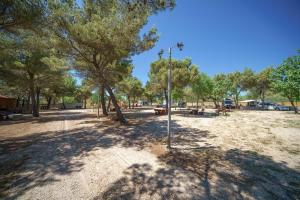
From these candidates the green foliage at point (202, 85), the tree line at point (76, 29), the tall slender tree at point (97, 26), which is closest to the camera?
the tree line at point (76, 29)

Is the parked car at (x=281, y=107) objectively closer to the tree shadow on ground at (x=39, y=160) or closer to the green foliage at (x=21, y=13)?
the tree shadow on ground at (x=39, y=160)

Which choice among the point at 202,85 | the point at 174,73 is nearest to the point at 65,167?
the point at 174,73

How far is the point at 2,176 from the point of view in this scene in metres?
4.86

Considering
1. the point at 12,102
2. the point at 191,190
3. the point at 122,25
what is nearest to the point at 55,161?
the point at 191,190

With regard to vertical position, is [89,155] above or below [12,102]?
below

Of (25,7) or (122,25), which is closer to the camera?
(25,7)

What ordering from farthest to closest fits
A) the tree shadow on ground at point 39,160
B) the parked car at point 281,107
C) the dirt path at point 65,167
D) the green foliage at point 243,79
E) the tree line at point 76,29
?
the green foliage at point 243,79 → the parked car at point 281,107 → the tree line at point 76,29 → the tree shadow on ground at point 39,160 → the dirt path at point 65,167

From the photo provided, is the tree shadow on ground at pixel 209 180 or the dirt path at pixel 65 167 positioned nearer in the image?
the tree shadow on ground at pixel 209 180

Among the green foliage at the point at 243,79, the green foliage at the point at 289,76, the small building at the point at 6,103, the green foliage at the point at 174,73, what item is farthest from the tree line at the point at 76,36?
the green foliage at the point at 243,79

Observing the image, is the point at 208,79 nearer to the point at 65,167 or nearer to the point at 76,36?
the point at 76,36

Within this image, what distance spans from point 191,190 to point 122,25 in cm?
1037

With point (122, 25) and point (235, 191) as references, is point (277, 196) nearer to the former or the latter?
point (235, 191)

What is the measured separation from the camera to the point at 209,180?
465 cm

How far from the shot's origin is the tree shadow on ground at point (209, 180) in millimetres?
3998
